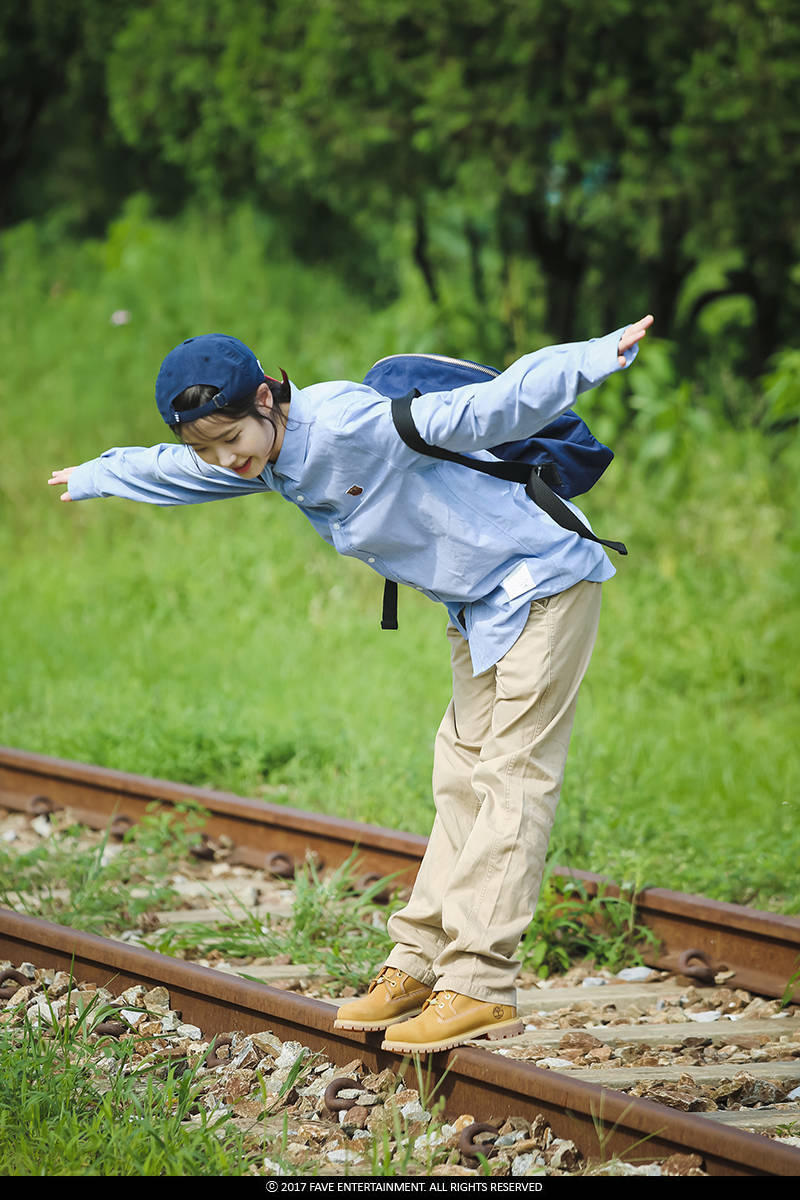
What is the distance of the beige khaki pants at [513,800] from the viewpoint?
10.2ft

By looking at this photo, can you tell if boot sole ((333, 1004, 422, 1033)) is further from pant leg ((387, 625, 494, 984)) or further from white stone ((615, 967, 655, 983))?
white stone ((615, 967, 655, 983))

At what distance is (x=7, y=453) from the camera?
11.7 m

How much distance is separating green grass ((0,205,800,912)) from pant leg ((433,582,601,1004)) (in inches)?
56.0

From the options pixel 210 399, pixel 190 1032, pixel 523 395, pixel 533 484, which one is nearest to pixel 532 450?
pixel 533 484

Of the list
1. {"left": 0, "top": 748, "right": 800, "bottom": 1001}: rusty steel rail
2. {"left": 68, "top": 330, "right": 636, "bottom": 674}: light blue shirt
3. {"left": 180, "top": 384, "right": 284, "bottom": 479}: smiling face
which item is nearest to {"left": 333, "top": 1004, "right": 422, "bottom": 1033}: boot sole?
{"left": 68, "top": 330, "right": 636, "bottom": 674}: light blue shirt

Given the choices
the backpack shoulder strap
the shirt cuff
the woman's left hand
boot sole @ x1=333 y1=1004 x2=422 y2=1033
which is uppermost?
the woman's left hand

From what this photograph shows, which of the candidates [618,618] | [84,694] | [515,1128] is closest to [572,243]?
[618,618]

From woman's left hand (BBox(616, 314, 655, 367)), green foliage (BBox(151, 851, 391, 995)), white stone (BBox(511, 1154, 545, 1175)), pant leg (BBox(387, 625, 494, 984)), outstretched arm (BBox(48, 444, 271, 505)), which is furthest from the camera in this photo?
green foliage (BBox(151, 851, 391, 995))

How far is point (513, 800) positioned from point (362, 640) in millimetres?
4762

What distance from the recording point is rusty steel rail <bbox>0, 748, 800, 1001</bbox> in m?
4.08

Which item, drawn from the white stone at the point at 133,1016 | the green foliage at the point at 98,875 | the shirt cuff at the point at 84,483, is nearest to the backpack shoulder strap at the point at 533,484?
the shirt cuff at the point at 84,483

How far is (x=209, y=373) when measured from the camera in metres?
2.89

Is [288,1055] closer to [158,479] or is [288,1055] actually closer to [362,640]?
[158,479]

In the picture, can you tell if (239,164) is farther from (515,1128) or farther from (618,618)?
(515,1128)
